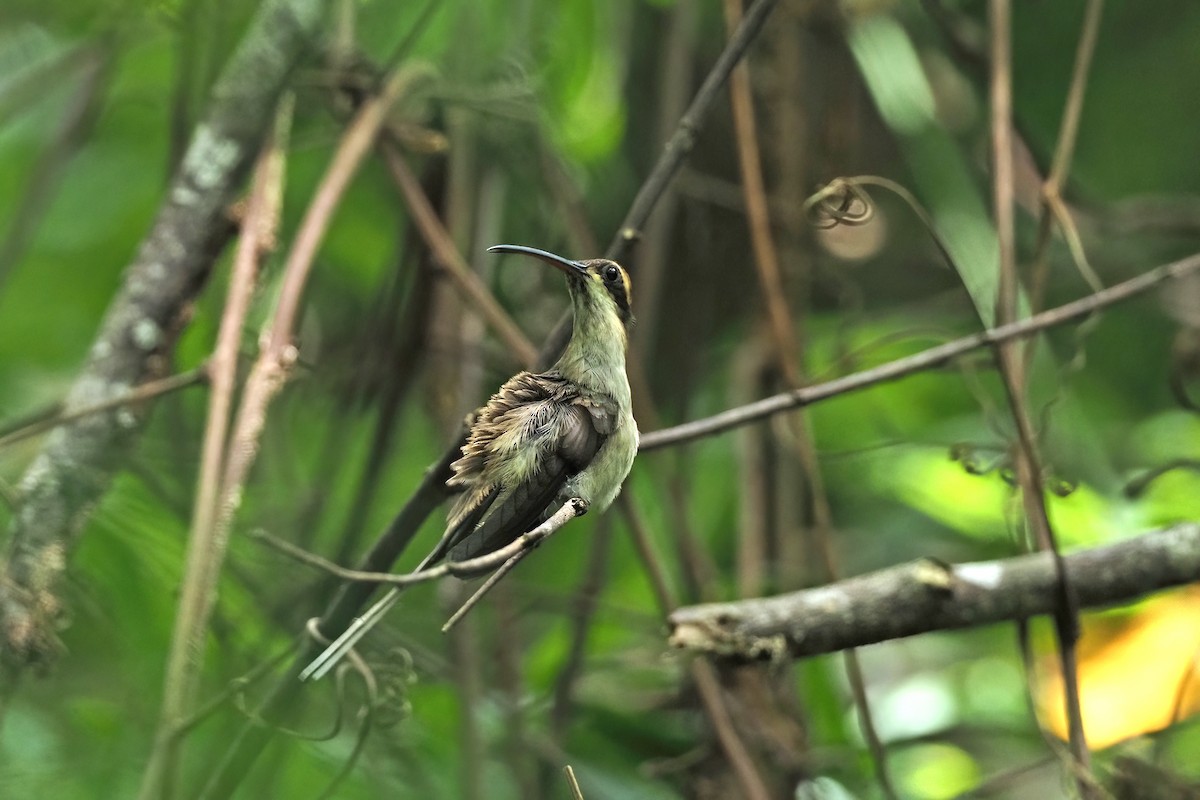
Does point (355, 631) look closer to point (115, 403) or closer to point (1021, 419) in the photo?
point (115, 403)

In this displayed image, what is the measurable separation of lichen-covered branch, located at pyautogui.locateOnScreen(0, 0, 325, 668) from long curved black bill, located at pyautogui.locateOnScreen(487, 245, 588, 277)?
52.6 inches

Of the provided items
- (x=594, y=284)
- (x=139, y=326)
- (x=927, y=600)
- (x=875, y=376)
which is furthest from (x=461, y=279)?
(x=594, y=284)

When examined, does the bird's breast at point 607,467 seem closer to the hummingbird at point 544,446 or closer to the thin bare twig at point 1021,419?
the hummingbird at point 544,446

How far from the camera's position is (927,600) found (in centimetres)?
212

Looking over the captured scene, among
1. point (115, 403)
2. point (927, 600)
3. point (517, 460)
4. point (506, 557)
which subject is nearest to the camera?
point (506, 557)

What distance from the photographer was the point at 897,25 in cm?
386

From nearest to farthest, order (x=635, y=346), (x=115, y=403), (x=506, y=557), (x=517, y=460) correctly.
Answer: (x=506, y=557)
(x=517, y=460)
(x=115, y=403)
(x=635, y=346)

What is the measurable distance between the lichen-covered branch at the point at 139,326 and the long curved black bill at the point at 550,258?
1.34 meters

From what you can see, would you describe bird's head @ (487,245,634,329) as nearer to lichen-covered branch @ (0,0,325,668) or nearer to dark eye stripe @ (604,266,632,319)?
dark eye stripe @ (604,266,632,319)

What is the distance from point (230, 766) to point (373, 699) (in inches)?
8.0

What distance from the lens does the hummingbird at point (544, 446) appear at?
2.89 feet

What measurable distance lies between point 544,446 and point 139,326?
161 cm

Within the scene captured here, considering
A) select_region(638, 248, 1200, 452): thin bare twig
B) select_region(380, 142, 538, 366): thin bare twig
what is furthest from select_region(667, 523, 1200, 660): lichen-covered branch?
select_region(380, 142, 538, 366): thin bare twig

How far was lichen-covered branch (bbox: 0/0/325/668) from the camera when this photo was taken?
189 cm
